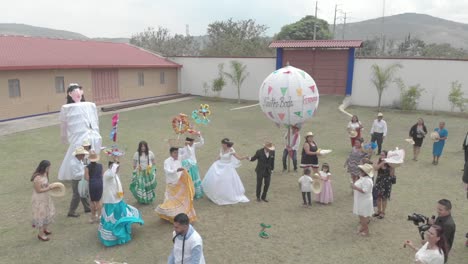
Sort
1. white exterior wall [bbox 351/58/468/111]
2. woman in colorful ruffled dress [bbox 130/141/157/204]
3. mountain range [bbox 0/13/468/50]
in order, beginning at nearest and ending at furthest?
1. woman in colorful ruffled dress [bbox 130/141/157/204]
2. white exterior wall [bbox 351/58/468/111]
3. mountain range [bbox 0/13/468/50]

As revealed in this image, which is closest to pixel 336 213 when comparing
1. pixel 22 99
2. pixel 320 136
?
→ pixel 320 136

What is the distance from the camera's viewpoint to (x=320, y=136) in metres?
14.1

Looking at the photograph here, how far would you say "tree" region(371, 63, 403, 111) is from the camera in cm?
2038

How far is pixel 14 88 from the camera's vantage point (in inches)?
666

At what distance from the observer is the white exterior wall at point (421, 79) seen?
1970 cm

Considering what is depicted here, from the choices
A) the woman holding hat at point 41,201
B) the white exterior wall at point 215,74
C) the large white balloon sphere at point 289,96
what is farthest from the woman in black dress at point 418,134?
the white exterior wall at point 215,74

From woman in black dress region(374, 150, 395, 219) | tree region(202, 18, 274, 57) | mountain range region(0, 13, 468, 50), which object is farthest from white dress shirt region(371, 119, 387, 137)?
mountain range region(0, 13, 468, 50)

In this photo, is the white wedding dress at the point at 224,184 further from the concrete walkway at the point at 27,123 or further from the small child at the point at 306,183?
the concrete walkway at the point at 27,123

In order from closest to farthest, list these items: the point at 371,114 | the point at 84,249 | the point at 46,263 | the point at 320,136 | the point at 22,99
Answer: the point at 46,263 < the point at 84,249 < the point at 320,136 < the point at 22,99 < the point at 371,114

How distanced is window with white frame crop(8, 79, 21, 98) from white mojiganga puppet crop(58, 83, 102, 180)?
33.5 feet

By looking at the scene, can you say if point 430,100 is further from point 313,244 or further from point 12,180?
point 12,180

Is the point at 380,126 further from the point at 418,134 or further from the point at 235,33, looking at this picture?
the point at 235,33

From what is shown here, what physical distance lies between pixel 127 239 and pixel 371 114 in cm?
1634

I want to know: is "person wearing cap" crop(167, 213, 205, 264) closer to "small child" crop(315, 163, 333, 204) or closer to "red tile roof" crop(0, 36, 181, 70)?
"small child" crop(315, 163, 333, 204)
